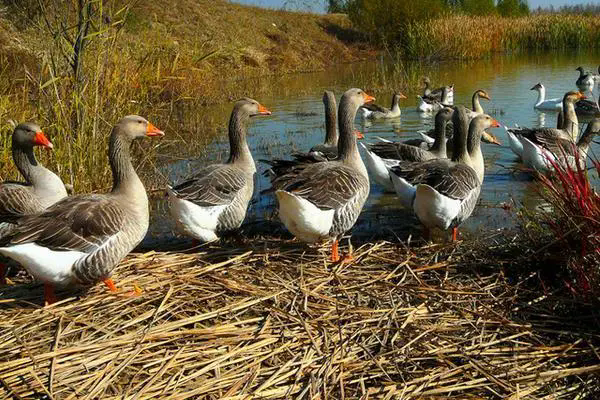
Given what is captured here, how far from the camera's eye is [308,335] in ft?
12.8

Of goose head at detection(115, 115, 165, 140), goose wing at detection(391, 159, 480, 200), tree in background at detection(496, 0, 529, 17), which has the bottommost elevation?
goose wing at detection(391, 159, 480, 200)

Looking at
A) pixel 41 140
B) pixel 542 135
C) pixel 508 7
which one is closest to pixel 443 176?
pixel 41 140

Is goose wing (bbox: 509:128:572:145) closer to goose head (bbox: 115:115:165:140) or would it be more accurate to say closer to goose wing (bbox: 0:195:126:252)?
goose head (bbox: 115:115:165:140)

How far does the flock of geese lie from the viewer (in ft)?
14.4

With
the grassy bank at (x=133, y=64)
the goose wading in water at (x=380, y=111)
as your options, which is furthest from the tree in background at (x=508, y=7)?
the goose wading in water at (x=380, y=111)

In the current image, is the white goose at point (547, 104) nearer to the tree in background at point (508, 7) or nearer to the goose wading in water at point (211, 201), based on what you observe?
the goose wading in water at point (211, 201)

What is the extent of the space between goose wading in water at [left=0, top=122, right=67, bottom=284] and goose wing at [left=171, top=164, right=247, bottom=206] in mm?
1180

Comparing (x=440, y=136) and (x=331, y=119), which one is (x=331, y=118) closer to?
(x=331, y=119)

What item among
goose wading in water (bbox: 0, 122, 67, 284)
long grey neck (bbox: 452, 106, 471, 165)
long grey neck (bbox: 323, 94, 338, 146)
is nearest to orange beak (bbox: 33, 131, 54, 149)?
goose wading in water (bbox: 0, 122, 67, 284)

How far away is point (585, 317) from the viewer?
3904mm

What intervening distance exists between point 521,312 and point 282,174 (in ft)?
8.95

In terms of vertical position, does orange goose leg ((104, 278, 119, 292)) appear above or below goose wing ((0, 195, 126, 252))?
below

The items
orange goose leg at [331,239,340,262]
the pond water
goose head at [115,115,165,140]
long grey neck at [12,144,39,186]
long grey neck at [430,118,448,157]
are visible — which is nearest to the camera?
goose head at [115,115,165,140]

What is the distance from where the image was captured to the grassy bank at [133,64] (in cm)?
669
